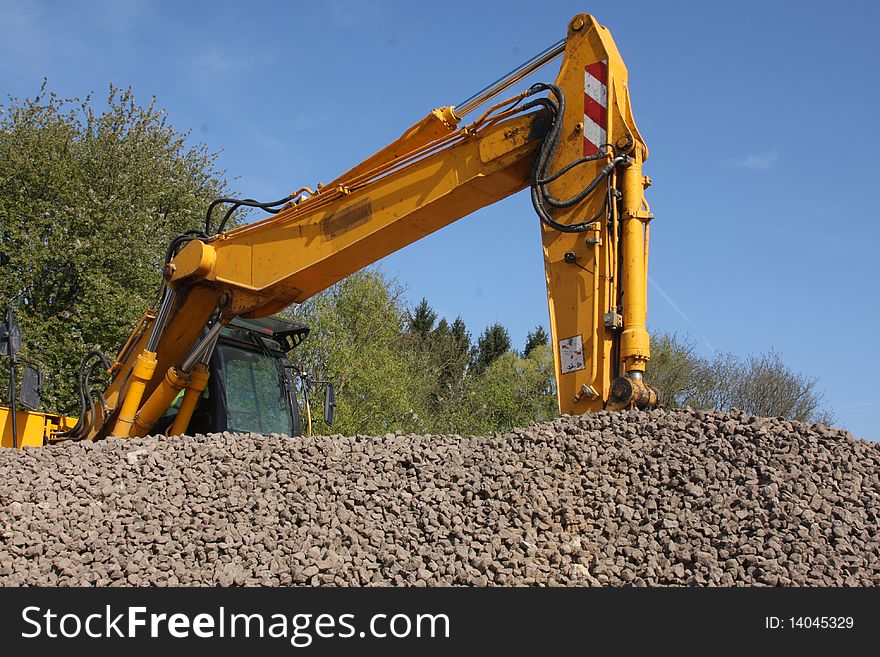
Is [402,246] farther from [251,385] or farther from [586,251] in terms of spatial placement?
[251,385]

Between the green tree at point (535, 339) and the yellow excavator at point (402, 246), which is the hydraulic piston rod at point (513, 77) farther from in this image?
the green tree at point (535, 339)

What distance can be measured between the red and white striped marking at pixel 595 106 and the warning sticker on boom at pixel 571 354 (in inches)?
57.3

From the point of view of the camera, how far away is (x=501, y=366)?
31844 millimetres

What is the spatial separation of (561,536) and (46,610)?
2947mm

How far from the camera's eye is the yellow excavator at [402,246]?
6.44 metres

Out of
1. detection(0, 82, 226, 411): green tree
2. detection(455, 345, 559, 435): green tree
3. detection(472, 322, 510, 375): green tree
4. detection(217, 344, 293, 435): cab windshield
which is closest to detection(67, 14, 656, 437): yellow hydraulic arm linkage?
detection(217, 344, 293, 435): cab windshield

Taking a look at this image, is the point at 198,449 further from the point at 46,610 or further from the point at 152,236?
the point at 152,236

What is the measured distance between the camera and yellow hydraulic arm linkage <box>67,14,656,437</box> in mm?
6414

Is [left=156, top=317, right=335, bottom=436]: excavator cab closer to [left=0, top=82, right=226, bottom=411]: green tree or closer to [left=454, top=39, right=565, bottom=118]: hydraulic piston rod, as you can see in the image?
[left=454, top=39, right=565, bottom=118]: hydraulic piston rod

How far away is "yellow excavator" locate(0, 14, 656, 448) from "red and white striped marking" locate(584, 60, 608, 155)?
10mm

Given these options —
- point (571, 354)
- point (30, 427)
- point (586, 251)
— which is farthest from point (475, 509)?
point (30, 427)

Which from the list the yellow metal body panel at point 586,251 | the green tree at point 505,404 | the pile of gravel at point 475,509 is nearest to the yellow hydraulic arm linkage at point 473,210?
the yellow metal body panel at point 586,251

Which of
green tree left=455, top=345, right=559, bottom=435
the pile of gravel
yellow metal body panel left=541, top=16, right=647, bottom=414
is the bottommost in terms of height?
the pile of gravel

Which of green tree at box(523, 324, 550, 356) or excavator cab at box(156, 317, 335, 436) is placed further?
green tree at box(523, 324, 550, 356)
